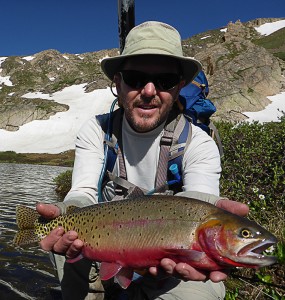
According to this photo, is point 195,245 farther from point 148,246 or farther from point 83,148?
point 83,148


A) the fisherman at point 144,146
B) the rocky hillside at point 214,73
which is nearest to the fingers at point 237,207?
the fisherman at point 144,146

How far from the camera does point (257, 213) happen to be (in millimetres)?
7488

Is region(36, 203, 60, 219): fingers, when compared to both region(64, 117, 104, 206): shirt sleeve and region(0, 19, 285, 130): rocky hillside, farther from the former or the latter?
region(0, 19, 285, 130): rocky hillside

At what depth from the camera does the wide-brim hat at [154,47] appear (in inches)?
178

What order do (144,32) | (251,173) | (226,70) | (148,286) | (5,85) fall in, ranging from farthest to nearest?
(5,85) < (226,70) < (251,173) < (144,32) < (148,286)

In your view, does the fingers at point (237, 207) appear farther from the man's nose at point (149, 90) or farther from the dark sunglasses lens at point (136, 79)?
the dark sunglasses lens at point (136, 79)

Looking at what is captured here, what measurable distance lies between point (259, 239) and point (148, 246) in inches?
36.8

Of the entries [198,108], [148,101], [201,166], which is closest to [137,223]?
[201,166]

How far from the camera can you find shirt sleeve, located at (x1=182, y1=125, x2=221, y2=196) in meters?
4.21

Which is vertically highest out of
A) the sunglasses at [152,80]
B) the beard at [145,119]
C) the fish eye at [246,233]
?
the sunglasses at [152,80]

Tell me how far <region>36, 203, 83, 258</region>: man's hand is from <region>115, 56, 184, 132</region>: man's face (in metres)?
1.50

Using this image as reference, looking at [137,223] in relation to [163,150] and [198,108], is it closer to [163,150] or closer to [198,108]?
[163,150]

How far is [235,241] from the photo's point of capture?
2.90m

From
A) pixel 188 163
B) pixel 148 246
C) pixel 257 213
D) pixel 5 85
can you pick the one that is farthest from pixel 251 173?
pixel 5 85
